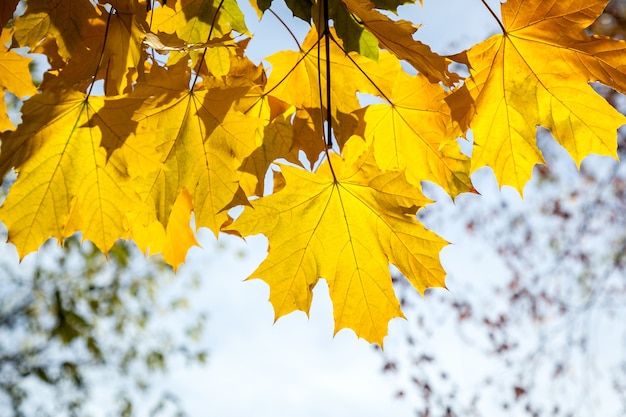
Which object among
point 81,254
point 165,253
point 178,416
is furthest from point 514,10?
point 178,416

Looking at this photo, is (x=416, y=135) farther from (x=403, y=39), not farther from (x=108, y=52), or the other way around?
(x=108, y=52)

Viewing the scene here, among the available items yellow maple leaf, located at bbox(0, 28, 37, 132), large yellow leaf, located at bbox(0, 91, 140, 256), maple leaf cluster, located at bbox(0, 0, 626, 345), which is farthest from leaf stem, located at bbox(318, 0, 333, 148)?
yellow maple leaf, located at bbox(0, 28, 37, 132)

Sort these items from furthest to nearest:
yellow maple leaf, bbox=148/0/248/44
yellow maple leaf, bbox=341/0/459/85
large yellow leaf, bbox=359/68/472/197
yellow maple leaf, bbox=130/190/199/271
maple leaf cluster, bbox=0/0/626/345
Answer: yellow maple leaf, bbox=130/190/199/271
yellow maple leaf, bbox=148/0/248/44
large yellow leaf, bbox=359/68/472/197
maple leaf cluster, bbox=0/0/626/345
yellow maple leaf, bbox=341/0/459/85

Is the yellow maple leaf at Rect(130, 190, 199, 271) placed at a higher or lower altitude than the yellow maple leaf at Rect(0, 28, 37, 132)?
lower

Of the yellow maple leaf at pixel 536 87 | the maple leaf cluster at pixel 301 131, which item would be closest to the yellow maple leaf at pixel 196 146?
the maple leaf cluster at pixel 301 131

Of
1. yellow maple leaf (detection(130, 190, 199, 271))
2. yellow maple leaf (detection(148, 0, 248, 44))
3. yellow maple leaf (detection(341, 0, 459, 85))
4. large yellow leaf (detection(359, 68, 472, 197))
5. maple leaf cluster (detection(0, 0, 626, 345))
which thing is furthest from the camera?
yellow maple leaf (detection(130, 190, 199, 271))

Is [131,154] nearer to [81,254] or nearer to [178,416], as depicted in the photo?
[81,254]

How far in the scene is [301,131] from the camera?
4.23 ft

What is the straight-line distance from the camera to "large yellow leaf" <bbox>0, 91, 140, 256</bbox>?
122 cm

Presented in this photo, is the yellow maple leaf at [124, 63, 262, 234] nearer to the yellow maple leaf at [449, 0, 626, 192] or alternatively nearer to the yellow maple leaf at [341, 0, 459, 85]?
the yellow maple leaf at [341, 0, 459, 85]

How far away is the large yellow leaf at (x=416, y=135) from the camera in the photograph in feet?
4.29

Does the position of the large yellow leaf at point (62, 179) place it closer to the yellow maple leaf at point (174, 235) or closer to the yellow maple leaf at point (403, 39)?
the yellow maple leaf at point (174, 235)

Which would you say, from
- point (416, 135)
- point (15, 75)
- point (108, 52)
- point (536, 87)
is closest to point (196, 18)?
point (108, 52)

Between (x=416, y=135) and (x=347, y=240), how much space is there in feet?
0.95
